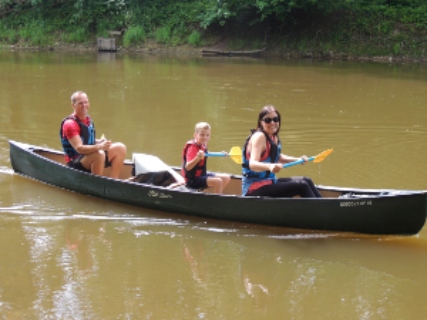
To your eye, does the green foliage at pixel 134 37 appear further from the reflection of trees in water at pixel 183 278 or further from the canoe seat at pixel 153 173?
the reflection of trees in water at pixel 183 278

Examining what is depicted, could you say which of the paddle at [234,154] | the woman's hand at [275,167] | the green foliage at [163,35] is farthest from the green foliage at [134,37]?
the woman's hand at [275,167]

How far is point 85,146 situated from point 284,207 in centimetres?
207

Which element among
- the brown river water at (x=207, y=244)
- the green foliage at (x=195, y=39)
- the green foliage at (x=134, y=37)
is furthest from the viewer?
the green foliage at (x=134, y=37)

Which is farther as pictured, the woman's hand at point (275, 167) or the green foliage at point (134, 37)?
the green foliage at point (134, 37)

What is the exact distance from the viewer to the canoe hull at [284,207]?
4.99 metres

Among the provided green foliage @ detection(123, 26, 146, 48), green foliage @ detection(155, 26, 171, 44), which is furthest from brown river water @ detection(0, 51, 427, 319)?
green foliage @ detection(123, 26, 146, 48)

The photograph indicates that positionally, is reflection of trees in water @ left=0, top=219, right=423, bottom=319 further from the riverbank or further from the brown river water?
the riverbank

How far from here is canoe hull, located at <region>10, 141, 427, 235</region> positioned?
4.99 meters

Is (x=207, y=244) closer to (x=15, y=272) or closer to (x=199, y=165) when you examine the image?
(x=199, y=165)

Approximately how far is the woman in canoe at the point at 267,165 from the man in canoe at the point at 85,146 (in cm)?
154

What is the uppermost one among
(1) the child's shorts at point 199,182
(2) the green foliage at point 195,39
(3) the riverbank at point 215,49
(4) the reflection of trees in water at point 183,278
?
(2) the green foliage at point 195,39

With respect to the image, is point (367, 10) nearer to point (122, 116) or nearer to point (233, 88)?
point (233, 88)

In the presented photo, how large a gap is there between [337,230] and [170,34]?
19512 millimetres

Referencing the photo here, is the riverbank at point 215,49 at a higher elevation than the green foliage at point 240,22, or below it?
below
